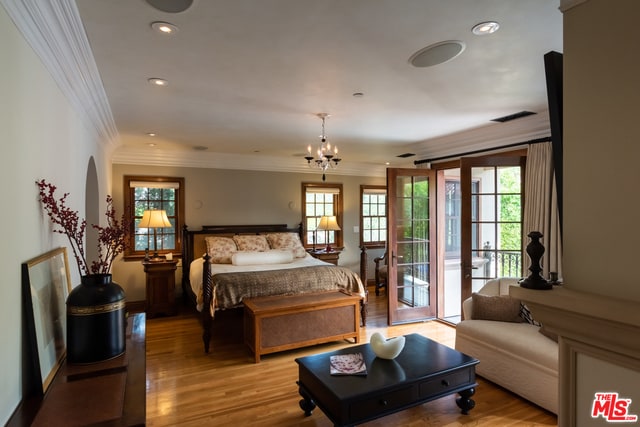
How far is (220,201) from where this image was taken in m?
6.16

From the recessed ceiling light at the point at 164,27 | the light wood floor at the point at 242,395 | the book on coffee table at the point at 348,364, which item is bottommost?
the light wood floor at the point at 242,395

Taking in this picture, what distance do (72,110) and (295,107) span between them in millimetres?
1742

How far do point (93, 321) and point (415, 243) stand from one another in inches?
164

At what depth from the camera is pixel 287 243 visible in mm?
6105

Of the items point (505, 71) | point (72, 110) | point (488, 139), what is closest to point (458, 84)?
point (505, 71)

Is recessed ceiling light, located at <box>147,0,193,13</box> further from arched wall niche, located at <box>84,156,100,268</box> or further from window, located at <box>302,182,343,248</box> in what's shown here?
window, located at <box>302,182,343,248</box>

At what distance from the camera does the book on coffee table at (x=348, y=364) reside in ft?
8.04

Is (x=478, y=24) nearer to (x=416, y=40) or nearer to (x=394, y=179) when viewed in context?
(x=416, y=40)

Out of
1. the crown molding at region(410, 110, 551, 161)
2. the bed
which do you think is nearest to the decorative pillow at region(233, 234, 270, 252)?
the bed

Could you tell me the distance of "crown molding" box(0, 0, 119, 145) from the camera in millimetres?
1400

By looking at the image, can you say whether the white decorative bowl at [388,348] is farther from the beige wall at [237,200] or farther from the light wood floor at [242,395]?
the beige wall at [237,200]

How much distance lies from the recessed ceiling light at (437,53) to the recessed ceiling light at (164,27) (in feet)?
4.62

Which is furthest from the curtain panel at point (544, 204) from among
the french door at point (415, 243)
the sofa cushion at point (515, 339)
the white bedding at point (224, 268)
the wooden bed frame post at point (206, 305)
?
the wooden bed frame post at point (206, 305)

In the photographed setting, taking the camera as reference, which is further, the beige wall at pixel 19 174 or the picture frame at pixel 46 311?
the picture frame at pixel 46 311
